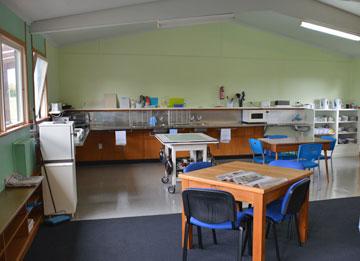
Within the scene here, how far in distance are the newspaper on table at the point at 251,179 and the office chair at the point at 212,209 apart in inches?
12.2

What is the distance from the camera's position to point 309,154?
545 cm

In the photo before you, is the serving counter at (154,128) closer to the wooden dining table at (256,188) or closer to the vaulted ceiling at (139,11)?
the vaulted ceiling at (139,11)

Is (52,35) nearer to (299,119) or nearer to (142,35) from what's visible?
(142,35)

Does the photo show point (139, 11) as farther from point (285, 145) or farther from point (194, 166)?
point (285, 145)

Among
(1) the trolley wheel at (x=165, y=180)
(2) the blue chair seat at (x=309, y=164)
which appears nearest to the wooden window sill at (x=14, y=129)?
(1) the trolley wheel at (x=165, y=180)

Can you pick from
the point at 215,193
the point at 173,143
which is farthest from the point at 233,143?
the point at 215,193

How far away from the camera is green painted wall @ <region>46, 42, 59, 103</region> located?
6.00 metres

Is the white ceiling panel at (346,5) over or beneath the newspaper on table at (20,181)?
over

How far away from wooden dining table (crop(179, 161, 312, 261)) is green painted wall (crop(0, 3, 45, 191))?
72.2 inches

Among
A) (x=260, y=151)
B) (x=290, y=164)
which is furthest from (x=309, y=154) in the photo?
(x=290, y=164)

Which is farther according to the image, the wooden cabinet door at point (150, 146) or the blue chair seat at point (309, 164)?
the wooden cabinet door at point (150, 146)

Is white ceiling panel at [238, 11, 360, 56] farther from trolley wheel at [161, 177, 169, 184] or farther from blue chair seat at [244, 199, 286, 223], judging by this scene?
blue chair seat at [244, 199, 286, 223]

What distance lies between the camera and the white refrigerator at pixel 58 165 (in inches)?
156

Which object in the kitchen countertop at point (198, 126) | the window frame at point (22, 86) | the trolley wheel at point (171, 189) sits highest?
the window frame at point (22, 86)
